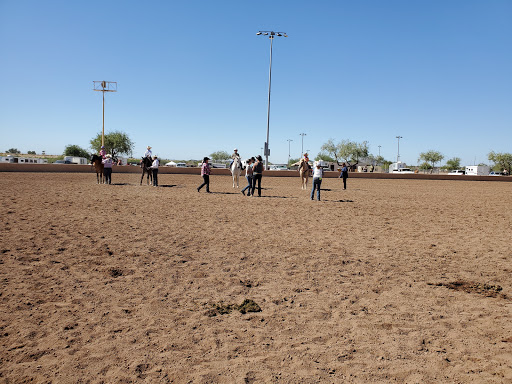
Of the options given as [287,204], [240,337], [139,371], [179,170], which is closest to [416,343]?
[240,337]

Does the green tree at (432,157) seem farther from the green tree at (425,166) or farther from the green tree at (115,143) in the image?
the green tree at (115,143)

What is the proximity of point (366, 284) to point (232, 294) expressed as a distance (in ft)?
6.62

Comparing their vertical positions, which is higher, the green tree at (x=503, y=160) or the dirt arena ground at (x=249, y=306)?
the green tree at (x=503, y=160)

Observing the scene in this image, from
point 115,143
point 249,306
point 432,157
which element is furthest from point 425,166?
point 249,306

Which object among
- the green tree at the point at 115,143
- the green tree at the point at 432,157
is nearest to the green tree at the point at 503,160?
the green tree at the point at 432,157

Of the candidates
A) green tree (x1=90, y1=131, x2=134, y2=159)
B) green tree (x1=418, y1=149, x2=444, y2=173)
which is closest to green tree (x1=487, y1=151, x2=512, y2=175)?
green tree (x1=418, y1=149, x2=444, y2=173)

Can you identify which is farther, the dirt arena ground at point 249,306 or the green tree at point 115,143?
the green tree at point 115,143

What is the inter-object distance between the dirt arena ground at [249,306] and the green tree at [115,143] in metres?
91.2

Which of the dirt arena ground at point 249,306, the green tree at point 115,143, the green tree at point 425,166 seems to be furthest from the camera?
the green tree at point 425,166

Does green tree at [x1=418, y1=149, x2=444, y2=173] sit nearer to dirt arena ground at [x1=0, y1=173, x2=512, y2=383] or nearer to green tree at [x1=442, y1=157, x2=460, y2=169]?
green tree at [x1=442, y1=157, x2=460, y2=169]

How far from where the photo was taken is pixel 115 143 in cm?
9662

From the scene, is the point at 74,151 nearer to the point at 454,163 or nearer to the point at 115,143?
the point at 115,143

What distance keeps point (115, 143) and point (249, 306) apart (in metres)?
98.6

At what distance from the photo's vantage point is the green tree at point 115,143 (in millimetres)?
95125
